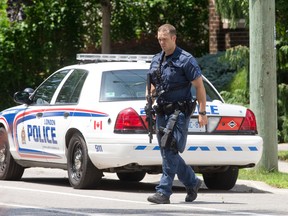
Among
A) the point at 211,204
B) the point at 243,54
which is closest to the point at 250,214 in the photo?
the point at 211,204

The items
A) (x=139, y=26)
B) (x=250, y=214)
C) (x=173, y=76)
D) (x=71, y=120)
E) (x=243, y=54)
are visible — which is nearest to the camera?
(x=250, y=214)

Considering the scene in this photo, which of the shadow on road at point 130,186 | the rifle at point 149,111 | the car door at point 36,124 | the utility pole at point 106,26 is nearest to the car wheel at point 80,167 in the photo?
the shadow on road at point 130,186

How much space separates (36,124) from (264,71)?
3052mm

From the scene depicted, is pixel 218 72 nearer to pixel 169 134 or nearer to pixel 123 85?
pixel 123 85

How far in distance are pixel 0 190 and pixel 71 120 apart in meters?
1.17

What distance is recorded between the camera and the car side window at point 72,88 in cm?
1362

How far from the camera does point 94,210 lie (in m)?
10.7

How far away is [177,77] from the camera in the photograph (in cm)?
1147

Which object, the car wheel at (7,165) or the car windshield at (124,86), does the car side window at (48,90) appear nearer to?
the car wheel at (7,165)

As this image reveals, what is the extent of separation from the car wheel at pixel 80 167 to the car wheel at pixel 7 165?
1716mm

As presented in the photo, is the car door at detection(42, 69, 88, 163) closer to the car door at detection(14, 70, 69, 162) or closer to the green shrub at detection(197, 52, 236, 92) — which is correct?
the car door at detection(14, 70, 69, 162)

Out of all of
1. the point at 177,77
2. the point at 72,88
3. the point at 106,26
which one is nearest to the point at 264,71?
the point at 72,88

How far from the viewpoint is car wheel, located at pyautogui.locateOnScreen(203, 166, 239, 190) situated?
1351 cm

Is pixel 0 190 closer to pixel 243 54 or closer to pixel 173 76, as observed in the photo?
pixel 173 76
